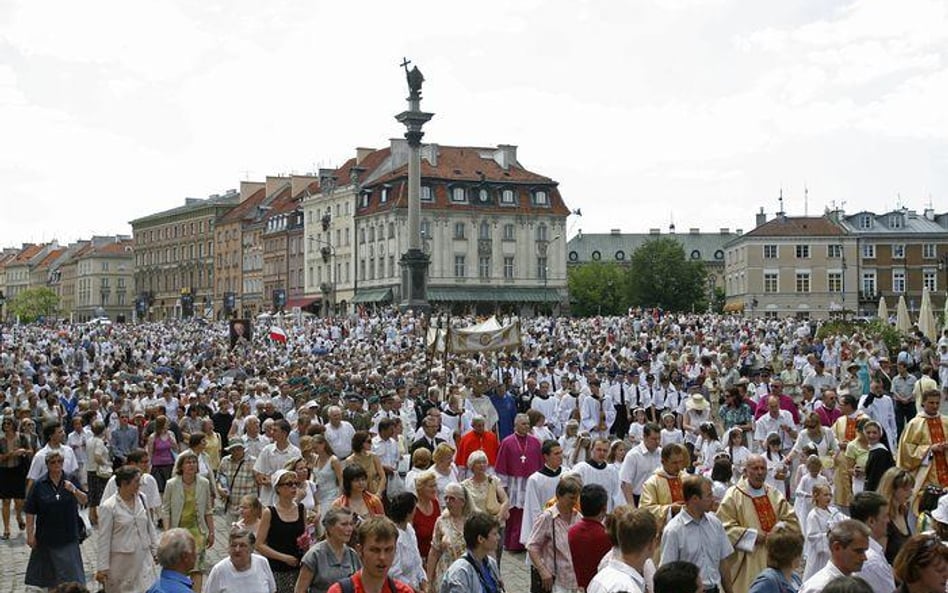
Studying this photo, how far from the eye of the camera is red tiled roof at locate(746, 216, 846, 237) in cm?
10869

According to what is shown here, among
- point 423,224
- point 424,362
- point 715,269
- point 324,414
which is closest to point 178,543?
point 324,414

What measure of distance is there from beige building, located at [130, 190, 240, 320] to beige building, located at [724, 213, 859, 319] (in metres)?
51.2

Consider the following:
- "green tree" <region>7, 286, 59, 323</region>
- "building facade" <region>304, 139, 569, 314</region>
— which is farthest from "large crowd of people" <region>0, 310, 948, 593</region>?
"green tree" <region>7, 286, 59, 323</region>

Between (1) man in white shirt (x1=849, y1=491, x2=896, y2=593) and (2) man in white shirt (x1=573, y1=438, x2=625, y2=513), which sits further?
(2) man in white shirt (x1=573, y1=438, x2=625, y2=513)

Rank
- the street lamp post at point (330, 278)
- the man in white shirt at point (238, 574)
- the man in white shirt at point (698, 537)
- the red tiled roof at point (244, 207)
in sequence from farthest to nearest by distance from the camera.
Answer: the red tiled roof at point (244, 207) < the street lamp post at point (330, 278) < the man in white shirt at point (698, 537) < the man in white shirt at point (238, 574)

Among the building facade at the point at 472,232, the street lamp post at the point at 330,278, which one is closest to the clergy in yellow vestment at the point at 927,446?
the building facade at the point at 472,232

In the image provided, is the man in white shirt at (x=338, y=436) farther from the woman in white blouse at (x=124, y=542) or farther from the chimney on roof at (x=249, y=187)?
the chimney on roof at (x=249, y=187)

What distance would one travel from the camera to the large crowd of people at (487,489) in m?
7.61

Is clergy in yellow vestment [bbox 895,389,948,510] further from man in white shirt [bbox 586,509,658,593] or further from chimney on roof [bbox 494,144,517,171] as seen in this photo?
chimney on roof [bbox 494,144,517,171]

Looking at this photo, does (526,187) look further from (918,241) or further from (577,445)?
(577,445)

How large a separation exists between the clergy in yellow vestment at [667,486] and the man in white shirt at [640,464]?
217 cm

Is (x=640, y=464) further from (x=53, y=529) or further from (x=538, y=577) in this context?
(x=53, y=529)

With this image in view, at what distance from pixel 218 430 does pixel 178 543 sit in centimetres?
1321

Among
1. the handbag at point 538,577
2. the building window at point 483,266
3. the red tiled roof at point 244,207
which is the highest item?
the red tiled roof at point 244,207
